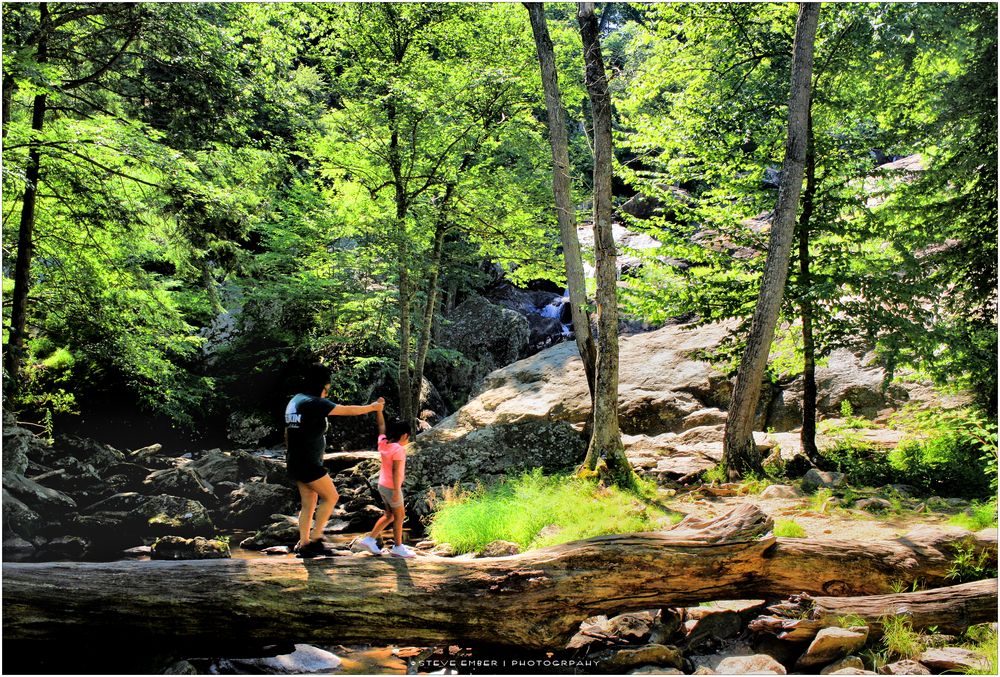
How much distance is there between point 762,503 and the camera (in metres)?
8.29

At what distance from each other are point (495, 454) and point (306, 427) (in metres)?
6.92

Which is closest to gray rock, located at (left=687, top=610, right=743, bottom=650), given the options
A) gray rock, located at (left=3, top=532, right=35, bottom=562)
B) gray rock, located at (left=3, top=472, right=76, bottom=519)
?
gray rock, located at (left=3, top=532, right=35, bottom=562)

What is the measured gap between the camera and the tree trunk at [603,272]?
1016 cm

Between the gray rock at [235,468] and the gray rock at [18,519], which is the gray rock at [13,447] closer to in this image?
the gray rock at [18,519]

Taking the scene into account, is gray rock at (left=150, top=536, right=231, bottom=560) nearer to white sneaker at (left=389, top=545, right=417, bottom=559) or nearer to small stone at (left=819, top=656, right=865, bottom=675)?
white sneaker at (left=389, top=545, right=417, bottom=559)

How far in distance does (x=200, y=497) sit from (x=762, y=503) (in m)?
10.8

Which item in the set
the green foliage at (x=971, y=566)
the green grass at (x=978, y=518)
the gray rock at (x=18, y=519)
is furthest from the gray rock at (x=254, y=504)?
the green grass at (x=978, y=518)

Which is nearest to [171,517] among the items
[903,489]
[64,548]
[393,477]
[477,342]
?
[64,548]

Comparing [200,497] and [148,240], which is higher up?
[148,240]

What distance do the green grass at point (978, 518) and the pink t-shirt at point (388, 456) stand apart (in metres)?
6.13

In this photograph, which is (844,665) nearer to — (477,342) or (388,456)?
(388,456)

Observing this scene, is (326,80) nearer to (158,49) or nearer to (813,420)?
(158,49)

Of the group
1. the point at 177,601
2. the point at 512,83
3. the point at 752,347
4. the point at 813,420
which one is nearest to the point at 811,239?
the point at 752,347

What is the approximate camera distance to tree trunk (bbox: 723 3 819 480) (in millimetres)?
9141
